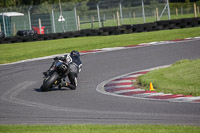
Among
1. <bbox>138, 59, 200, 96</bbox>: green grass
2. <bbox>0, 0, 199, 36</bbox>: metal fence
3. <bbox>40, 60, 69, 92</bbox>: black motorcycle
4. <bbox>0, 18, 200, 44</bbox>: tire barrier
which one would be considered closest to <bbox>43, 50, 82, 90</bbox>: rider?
<bbox>40, 60, 69, 92</bbox>: black motorcycle

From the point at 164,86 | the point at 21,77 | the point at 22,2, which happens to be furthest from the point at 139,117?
the point at 22,2

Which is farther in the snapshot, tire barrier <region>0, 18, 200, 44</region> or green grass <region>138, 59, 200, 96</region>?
tire barrier <region>0, 18, 200, 44</region>

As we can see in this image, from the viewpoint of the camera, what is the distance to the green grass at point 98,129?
6066 mm

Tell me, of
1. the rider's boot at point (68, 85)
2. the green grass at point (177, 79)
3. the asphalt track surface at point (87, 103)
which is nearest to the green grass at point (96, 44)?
the asphalt track surface at point (87, 103)

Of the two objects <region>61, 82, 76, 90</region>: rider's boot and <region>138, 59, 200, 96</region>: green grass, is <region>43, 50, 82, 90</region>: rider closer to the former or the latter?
<region>61, 82, 76, 90</region>: rider's boot

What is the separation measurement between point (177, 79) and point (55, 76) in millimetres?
3157

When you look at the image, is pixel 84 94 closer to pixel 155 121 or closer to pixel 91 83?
pixel 91 83

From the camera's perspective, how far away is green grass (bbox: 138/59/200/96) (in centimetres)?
952

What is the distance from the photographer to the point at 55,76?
35.3 feet

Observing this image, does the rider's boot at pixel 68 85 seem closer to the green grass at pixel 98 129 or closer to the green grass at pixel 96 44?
the green grass at pixel 98 129

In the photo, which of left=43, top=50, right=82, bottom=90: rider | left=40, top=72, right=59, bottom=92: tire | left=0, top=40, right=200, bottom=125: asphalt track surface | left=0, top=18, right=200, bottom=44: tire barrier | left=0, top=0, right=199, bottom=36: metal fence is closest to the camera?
left=0, top=40, right=200, bottom=125: asphalt track surface

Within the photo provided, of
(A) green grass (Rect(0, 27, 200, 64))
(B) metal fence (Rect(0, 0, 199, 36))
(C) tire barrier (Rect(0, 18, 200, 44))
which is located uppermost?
(B) metal fence (Rect(0, 0, 199, 36))

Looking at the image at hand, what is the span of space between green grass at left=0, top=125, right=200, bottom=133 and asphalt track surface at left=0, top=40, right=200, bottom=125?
0.43m

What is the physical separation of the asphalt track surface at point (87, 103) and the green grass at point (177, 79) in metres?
1.14
